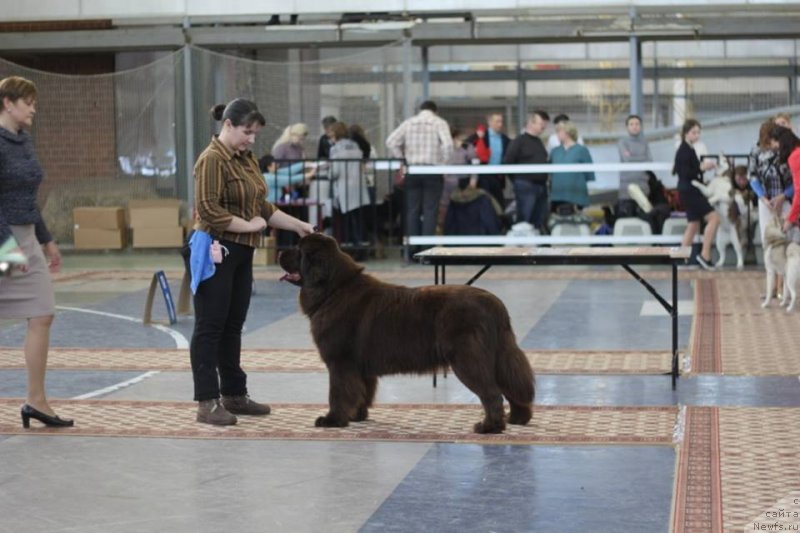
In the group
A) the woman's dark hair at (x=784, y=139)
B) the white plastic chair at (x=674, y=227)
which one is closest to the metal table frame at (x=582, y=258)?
the woman's dark hair at (x=784, y=139)

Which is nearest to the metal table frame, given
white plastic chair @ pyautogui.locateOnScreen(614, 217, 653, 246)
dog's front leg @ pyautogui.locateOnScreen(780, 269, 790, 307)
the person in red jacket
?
dog's front leg @ pyautogui.locateOnScreen(780, 269, 790, 307)

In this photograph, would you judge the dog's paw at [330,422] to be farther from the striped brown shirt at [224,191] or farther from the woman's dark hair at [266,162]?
the woman's dark hair at [266,162]

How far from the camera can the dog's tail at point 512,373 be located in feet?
26.8

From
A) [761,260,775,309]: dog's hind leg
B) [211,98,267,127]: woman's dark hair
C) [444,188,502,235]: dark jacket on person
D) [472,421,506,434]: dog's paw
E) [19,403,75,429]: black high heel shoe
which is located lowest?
[472,421,506,434]: dog's paw

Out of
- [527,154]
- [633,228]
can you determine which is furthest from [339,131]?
[633,228]

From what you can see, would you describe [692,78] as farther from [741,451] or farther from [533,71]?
[741,451]

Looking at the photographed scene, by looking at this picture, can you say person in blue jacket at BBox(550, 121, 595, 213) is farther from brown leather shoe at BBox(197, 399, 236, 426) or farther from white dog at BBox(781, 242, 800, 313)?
brown leather shoe at BBox(197, 399, 236, 426)

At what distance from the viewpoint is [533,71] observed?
894 inches

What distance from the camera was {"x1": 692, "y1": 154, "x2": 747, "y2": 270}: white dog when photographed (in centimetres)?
1856

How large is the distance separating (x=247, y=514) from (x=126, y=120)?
51.1 feet

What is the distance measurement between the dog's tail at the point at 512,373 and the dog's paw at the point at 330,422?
93 cm

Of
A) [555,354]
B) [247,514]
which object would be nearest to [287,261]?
[247,514]

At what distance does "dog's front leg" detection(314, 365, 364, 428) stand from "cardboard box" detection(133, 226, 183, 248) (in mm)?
13374

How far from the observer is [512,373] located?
8.18m
